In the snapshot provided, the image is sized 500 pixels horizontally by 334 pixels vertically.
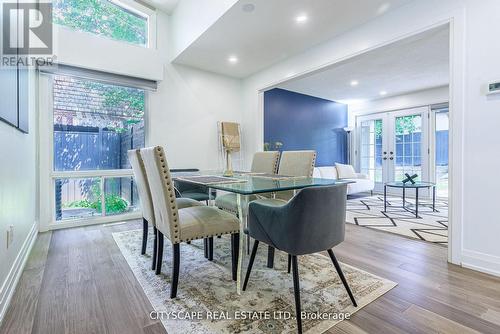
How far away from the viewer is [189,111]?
4.40 meters

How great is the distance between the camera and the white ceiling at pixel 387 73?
11.7 ft

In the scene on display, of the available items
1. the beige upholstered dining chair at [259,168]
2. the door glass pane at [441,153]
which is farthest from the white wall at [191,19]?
the door glass pane at [441,153]

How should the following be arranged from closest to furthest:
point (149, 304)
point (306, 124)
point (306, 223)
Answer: point (306, 223), point (149, 304), point (306, 124)

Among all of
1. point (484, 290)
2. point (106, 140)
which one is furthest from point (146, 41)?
point (484, 290)

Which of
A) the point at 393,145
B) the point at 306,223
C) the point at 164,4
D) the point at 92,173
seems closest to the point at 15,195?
the point at 92,173

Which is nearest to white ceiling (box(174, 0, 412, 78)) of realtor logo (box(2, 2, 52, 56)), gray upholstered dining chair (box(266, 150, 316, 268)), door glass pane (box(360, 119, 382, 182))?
gray upholstered dining chair (box(266, 150, 316, 268))

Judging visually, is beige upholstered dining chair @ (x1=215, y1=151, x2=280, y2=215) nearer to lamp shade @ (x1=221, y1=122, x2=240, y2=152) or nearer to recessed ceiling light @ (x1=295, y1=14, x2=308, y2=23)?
lamp shade @ (x1=221, y1=122, x2=240, y2=152)

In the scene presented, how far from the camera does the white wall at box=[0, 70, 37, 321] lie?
5.24ft

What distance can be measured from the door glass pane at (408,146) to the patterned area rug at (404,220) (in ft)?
4.25

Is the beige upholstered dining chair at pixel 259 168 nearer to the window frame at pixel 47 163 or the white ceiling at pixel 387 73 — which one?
the white ceiling at pixel 387 73

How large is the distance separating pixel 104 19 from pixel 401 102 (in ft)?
21.0

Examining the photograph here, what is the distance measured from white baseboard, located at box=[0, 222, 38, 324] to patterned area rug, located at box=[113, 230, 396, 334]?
0.75 m

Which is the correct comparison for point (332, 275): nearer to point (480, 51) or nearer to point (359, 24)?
point (480, 51)

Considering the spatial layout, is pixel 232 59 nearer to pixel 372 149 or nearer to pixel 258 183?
pixel 258 183
